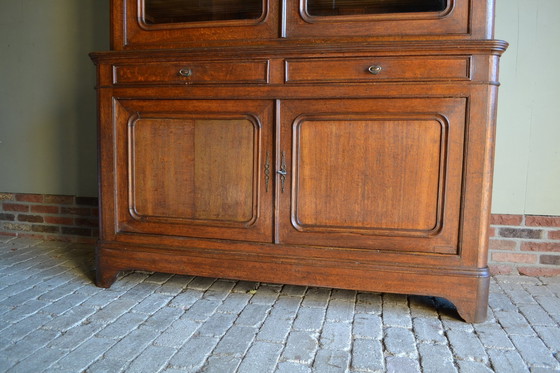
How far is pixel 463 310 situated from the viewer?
1.85 m

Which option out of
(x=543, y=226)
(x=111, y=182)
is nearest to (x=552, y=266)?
(x=543, y=226)

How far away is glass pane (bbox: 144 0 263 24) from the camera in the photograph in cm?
205

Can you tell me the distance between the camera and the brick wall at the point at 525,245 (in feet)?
7.96

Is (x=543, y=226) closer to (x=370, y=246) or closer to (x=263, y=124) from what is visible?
(x=370, y=246)

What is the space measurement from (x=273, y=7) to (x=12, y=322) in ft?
5.30

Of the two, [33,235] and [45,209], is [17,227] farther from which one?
[45,209]

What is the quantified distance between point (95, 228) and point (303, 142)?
167 centimetres

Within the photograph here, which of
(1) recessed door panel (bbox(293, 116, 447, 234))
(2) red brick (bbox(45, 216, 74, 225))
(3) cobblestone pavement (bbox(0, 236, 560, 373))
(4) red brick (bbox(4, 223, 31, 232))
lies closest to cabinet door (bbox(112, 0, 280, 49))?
(1) recessed door panel (bbox(293, 116, 447, 234))

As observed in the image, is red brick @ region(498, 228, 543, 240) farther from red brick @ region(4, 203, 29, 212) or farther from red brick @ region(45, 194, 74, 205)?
red brick @ region(4, 203, 29, 212)

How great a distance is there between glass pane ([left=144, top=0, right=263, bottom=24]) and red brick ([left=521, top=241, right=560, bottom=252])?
1827 millimetres

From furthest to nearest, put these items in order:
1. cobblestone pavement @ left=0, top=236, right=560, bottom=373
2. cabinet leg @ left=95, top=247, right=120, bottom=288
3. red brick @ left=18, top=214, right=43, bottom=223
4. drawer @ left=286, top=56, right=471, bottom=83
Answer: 1. red brick @ left=18, top=214, right=43, bottom=223
2. cabinet leg @ left=95, top=247, right=120, bottom=288
3. drawer @ left=286, top=56, right=471, bottom=83
4. cobblestone pavement @ left=0, top=236, right=560, bottom=373

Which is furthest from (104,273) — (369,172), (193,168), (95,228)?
(369,172)

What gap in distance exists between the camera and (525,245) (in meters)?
2.45

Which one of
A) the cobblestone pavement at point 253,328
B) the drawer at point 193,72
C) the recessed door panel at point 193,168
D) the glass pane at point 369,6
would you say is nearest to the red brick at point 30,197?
the cobblestone pavement at point 253,328
